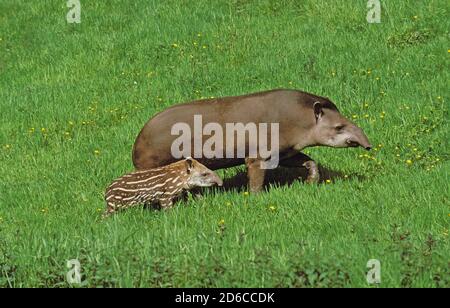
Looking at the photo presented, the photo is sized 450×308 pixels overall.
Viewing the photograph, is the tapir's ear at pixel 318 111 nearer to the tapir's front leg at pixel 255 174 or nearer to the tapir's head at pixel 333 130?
the tapir's head at pixel 333 130

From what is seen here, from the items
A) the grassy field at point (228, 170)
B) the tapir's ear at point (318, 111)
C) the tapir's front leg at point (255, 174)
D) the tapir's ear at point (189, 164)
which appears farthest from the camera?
the tapir's ear at point (318, 111)

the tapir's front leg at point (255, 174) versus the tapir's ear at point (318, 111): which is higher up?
the tapir's ear at point (318, 111)

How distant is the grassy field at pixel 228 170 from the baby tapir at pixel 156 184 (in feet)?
0.80

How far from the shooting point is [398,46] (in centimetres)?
1575

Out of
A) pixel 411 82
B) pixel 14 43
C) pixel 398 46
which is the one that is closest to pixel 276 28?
pixel 398 46

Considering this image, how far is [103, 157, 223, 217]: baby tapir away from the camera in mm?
10688

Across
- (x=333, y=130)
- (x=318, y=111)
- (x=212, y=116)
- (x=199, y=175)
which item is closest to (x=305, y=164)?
(x=333, y=130)

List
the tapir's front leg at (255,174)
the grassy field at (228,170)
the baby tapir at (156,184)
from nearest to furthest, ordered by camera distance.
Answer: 1. the grassy field at (228,170)
2. the baby tapir at (156,184)
3. the tapir's front leg at (255,174)

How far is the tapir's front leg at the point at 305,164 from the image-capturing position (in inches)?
450

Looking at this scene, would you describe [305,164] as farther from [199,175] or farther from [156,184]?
[156,184]

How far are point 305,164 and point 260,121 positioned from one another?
3.08 ft

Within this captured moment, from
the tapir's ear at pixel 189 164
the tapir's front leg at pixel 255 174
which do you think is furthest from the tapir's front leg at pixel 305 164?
the tapir's ear at pixel 189 164

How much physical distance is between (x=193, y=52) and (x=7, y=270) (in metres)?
9.74
